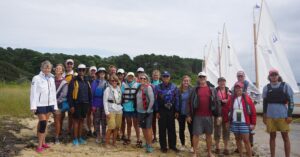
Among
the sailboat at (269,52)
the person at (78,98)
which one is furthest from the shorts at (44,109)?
the sailboat at (269,52)

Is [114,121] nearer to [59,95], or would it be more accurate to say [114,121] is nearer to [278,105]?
[59,95]

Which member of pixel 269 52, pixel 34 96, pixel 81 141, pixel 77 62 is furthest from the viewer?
pixel 77 62

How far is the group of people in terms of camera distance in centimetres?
640

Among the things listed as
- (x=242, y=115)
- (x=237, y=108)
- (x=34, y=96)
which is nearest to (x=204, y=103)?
(x=237, y=108)

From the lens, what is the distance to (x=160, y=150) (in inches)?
288

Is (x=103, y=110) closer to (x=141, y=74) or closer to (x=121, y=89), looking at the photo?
(x=121, y=89)

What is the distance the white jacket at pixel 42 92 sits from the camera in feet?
20.3

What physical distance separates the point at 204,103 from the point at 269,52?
12137mm

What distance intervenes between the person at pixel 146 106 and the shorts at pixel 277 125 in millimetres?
2426

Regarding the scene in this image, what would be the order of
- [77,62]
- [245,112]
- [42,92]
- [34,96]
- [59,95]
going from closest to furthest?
[34,96]
[42,92]
[245,112]
[59,95]
[77,62]

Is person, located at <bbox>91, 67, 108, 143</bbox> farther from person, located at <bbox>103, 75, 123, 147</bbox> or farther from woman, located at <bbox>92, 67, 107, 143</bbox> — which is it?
person, located at <bbox>103, 75, 123, 147</bbox>

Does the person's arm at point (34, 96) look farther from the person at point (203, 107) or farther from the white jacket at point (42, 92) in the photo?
the person at point (203, 107)

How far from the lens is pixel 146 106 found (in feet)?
23.1

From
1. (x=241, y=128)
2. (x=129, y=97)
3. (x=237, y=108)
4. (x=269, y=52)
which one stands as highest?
(x=269, y=52)
